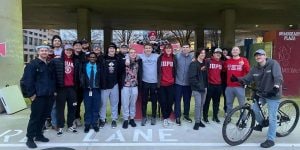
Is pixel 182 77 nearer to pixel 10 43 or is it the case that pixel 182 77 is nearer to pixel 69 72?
pixel 69 72

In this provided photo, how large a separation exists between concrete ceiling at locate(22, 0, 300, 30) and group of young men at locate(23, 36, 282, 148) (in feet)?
42.0

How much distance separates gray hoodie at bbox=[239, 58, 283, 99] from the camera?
670 cm

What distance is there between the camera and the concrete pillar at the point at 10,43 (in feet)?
35.2

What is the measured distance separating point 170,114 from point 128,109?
1.03 meters

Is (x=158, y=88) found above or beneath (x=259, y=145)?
above

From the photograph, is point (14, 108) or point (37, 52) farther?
point (14, 108)

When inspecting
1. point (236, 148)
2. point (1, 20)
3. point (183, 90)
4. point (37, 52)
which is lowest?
point (236, 148)

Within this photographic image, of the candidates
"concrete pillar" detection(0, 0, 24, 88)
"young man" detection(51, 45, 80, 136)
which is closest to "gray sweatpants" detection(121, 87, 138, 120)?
"young man" detection(51, 45, 80, 136)

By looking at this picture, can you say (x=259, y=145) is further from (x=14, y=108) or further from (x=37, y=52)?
(x=14, y=108)

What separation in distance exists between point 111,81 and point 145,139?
61.0 inches

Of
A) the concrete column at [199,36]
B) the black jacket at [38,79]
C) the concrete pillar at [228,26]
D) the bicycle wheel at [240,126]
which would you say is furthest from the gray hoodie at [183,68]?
the concrete column at [199,36]

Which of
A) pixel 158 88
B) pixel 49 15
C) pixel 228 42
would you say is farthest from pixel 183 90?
pixel 49 15

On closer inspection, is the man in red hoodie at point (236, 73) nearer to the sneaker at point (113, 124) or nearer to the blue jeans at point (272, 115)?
the blue jeans at point (272, 115)

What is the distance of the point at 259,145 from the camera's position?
22.6 ft
